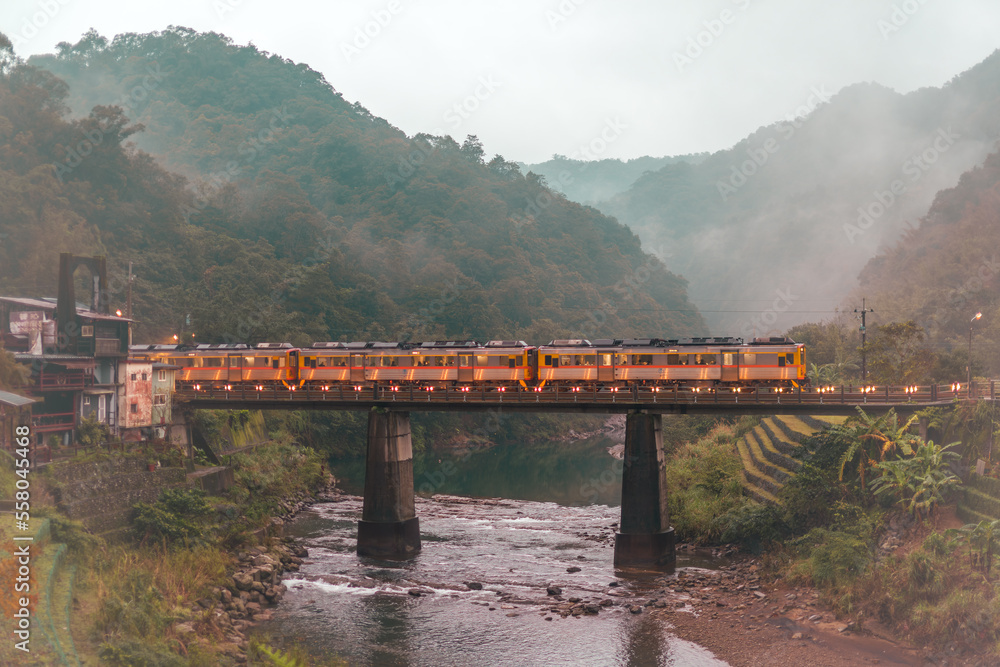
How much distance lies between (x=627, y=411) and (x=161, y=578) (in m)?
24.6

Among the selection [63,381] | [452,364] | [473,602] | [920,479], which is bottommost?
[473,602]

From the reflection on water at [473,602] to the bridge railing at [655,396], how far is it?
8.98 meters

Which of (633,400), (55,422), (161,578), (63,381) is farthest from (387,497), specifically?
(63,381)

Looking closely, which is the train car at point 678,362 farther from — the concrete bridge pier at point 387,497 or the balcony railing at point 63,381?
the balcony railing at point 63,381

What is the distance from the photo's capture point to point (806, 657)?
3019 centimetres

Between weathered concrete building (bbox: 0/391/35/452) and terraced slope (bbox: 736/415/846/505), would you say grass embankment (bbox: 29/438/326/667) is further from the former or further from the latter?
terraced slope (bbox: 736/415/846/505)

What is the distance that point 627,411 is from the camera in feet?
145

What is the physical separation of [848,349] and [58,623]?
79.1 meters

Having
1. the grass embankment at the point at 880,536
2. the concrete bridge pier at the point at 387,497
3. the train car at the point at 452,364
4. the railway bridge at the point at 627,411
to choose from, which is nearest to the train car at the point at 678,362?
the railway bridge at the point at 627,411

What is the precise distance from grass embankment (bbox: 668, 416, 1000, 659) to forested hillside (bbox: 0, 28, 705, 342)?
67.3 meters

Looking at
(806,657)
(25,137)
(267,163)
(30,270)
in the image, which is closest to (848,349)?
(806,657)

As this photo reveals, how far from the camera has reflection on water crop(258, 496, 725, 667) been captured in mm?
32281

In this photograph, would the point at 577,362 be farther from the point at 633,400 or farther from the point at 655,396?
the point at 655,396

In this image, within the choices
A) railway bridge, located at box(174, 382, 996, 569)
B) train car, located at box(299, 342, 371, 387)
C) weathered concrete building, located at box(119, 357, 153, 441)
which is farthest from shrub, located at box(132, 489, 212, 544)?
train car, located at box(299, 342, 371, 387)
